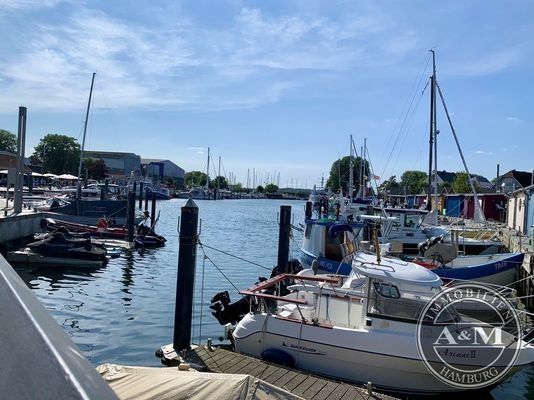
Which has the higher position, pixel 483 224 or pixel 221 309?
pixel 483 224

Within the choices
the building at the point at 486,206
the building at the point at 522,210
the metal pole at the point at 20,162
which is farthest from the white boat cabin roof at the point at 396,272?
the building at the point at 486,206

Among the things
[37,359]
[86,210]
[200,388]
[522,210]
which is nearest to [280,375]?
[200,388]

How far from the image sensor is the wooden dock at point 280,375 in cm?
872

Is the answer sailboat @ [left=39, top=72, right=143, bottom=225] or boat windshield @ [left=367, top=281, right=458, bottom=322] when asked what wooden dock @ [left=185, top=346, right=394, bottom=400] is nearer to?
boat windshield @ [left=367, top=281, right=458, bottom=322]

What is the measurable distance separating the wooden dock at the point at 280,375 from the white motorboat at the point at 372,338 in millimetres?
784

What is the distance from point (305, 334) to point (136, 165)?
153 meters

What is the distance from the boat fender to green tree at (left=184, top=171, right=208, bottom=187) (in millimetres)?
174807

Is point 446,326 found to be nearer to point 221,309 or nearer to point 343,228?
point 221,309

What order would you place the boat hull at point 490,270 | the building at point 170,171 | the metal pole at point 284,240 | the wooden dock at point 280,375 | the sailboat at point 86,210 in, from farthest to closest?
1. the building at point 170,171
2. the sailboat at point 86,210
3. the boat hull at point 490,270
4. the metal pole at point 284,240
5. the wooden dock at point 280,375

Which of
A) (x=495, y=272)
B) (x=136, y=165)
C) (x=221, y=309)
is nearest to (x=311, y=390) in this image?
(x=221, y=309)

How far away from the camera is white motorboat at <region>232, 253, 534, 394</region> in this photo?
32.9ft

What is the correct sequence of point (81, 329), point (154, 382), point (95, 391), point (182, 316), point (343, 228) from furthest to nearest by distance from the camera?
point (343, 228)
point (81, 329)
point (182, 316)
point (154, 382)
point (95, 391)

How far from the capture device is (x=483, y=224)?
3059 cm

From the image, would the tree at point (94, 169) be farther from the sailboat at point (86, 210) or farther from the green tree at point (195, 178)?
the sailboat at point (86, 210)
